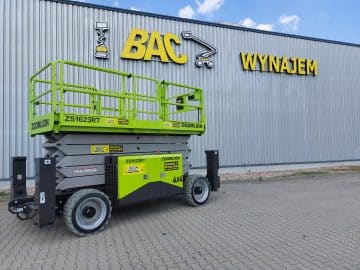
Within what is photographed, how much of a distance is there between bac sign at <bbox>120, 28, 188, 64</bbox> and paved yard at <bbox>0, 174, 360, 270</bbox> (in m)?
5.97

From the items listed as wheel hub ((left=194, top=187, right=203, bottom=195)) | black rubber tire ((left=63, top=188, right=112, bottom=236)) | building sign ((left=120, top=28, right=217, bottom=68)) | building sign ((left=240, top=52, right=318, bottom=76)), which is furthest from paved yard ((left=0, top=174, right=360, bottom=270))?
building sign ((left=240, top=52, right=318, bottom=76))

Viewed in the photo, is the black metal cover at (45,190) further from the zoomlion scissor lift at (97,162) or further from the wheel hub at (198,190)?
the wheel hub at (198,190)

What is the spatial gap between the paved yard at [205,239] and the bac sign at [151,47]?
5.97 metres

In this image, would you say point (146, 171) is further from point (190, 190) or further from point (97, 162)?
point (190, 190)

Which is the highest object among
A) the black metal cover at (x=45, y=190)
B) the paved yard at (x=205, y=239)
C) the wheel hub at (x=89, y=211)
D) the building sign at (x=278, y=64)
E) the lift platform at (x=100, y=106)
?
the building sign at (x=278, y=64)

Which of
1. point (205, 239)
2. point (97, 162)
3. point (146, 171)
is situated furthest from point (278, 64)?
point (205, 239)

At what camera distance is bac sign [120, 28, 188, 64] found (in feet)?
42.5

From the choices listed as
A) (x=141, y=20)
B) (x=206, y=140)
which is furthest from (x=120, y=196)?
(x=141, y=20)

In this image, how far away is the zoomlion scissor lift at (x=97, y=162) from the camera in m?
6.46

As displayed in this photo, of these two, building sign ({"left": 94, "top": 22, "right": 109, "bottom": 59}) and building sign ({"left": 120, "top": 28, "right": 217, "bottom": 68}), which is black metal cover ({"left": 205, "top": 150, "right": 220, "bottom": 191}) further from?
building sign ({"left": 94, "top": 22, "right": 109, "bottom": 59})

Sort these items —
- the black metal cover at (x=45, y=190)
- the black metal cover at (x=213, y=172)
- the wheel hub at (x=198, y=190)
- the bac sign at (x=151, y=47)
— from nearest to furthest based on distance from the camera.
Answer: the black metal cover at (x=45, y=190), the wheel hub at (x=198, y=190), the black metal cover at (x=213, y=172), the bac sign at (x=151, y=47)

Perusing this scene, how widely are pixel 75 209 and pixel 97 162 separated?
3.87 feet

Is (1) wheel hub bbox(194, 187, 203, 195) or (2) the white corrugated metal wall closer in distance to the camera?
(1) wheel hub bbox(194, 187, 203, 195)

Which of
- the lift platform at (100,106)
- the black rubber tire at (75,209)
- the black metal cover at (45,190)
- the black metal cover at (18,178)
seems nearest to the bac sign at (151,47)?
the lift platform at (100,106)
